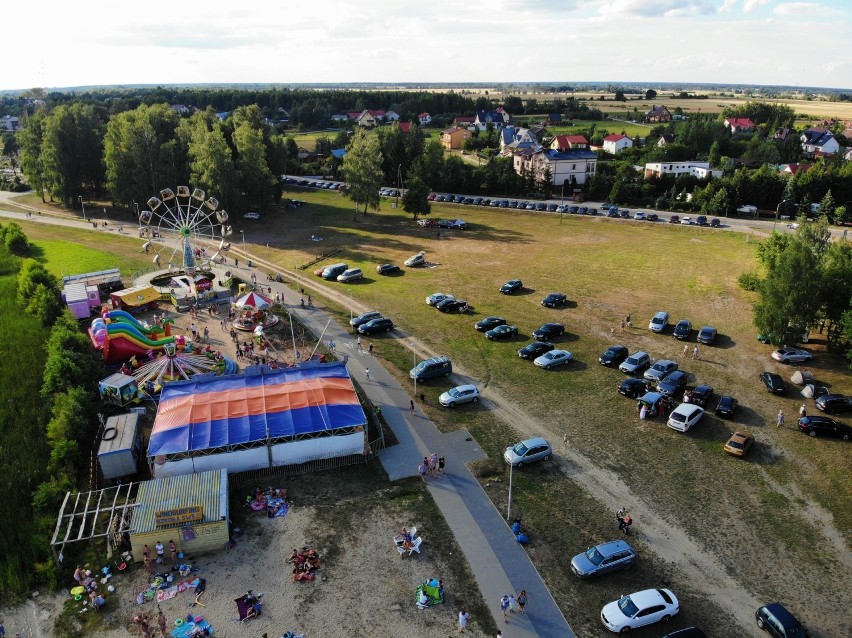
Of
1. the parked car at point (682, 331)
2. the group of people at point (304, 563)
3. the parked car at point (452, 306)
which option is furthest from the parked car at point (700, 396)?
the group of people at point (304, 563)

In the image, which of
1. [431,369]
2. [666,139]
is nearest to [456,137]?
[666,139]

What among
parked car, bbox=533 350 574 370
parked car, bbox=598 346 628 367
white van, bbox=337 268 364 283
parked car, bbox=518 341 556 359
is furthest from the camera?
white van, bbox=337 268 364 283

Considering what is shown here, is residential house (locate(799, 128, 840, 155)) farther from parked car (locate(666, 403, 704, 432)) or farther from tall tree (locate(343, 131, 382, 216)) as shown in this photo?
parked car (locate(666, 403, 704, 432))

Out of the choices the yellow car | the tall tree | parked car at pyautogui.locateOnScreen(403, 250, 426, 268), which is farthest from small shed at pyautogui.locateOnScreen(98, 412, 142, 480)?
the tall tree

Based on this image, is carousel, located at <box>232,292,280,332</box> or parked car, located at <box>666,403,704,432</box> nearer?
parked car, located at <box>666,403,704,432</box>

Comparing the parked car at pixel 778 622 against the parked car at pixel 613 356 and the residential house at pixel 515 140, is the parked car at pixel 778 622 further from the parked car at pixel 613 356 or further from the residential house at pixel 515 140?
the residential house at pixel 515 140

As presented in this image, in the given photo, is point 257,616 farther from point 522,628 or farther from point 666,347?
point 666,347

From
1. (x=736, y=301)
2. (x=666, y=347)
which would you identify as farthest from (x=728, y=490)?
(x=736, y=301)
